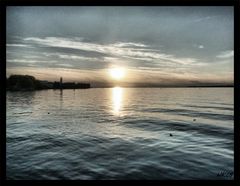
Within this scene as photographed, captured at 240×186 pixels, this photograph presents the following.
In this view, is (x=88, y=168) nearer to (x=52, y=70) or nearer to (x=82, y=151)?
(x=82, y=151)

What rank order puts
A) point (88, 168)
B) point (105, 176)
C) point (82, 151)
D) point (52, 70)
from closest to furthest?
point (105, 176) < point (88, 168) < point (82, 151) < point (52, 70)

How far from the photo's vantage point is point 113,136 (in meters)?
11.9

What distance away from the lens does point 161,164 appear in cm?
748

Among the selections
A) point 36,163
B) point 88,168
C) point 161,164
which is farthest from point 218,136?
point 36,163

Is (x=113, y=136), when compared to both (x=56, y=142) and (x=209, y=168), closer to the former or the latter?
(x=56, y=142)

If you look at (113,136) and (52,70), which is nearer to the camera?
(113,136)
